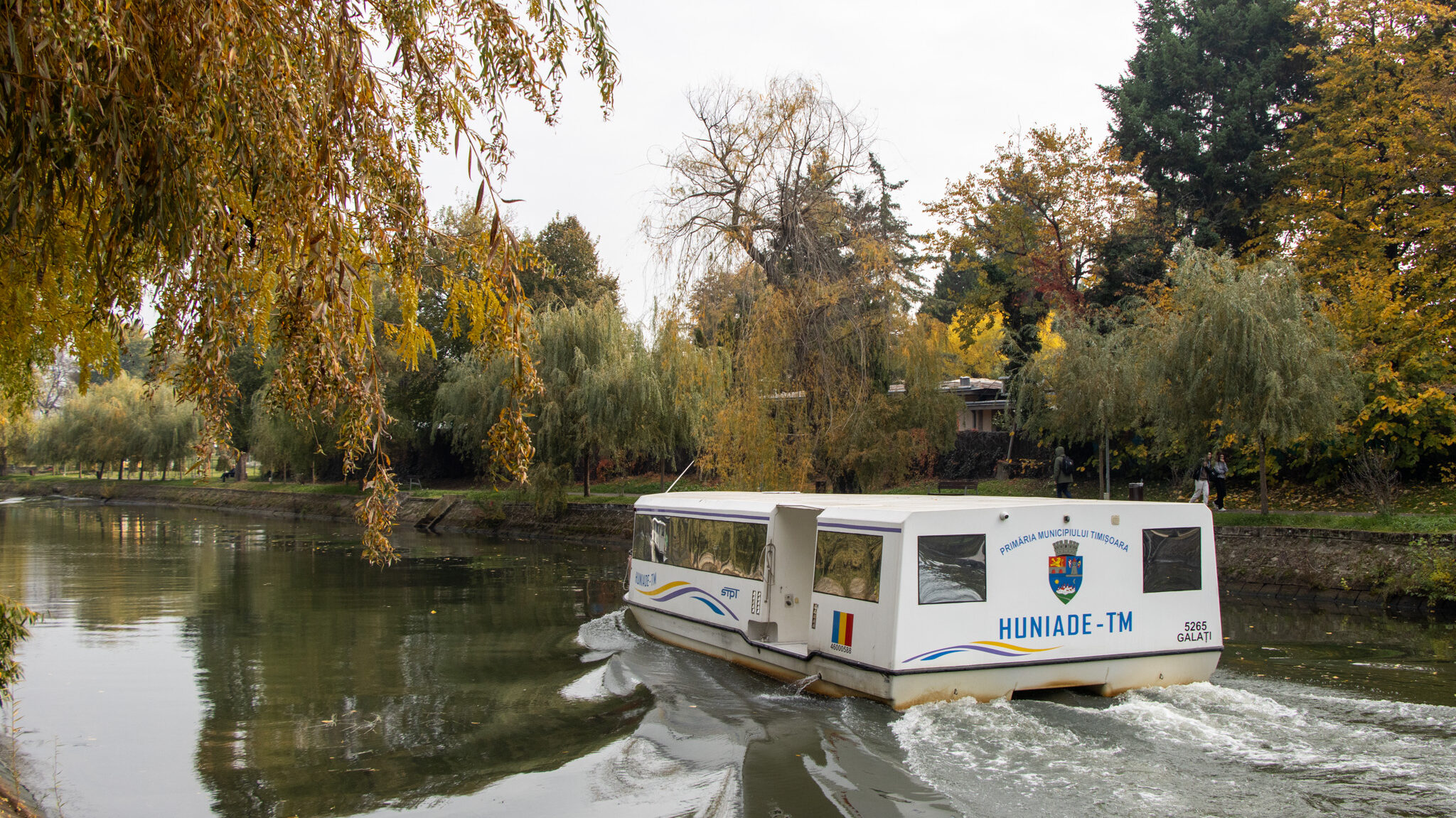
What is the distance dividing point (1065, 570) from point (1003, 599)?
780 mm

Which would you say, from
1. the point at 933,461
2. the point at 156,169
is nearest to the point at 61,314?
the point at 156,169

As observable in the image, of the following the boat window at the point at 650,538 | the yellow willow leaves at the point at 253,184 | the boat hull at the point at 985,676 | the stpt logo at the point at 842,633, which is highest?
the yellow willow leaves at the point at 253,184

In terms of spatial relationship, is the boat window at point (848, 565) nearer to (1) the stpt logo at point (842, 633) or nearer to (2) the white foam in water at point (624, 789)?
(1) the stpt logo at point (842, 633)

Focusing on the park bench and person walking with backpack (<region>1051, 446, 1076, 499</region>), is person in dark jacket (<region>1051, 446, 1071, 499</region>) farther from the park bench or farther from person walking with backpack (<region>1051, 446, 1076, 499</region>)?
the park bench

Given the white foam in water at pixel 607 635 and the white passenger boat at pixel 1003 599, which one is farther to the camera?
the white foam in water at pixel 607 635

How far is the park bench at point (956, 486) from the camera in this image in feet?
98.2

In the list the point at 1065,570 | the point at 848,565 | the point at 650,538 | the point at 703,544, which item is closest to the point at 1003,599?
the point at 1065,570

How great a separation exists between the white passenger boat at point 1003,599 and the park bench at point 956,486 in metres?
18.6

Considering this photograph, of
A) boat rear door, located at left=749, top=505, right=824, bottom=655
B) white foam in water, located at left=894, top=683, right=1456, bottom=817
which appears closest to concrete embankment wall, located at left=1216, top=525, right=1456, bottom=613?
white foam in water, located at left=894, top=683, right=1456, bottom=817

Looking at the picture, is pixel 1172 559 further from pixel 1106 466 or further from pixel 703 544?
pixel 1106 466

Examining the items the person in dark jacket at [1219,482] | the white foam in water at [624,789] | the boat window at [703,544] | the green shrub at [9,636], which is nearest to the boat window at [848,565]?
the boat window at [703,544]

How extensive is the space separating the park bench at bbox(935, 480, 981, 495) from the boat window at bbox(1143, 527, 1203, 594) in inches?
736

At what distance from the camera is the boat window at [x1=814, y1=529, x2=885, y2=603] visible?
1023 centimetres

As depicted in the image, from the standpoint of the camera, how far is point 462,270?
6.79 meters
